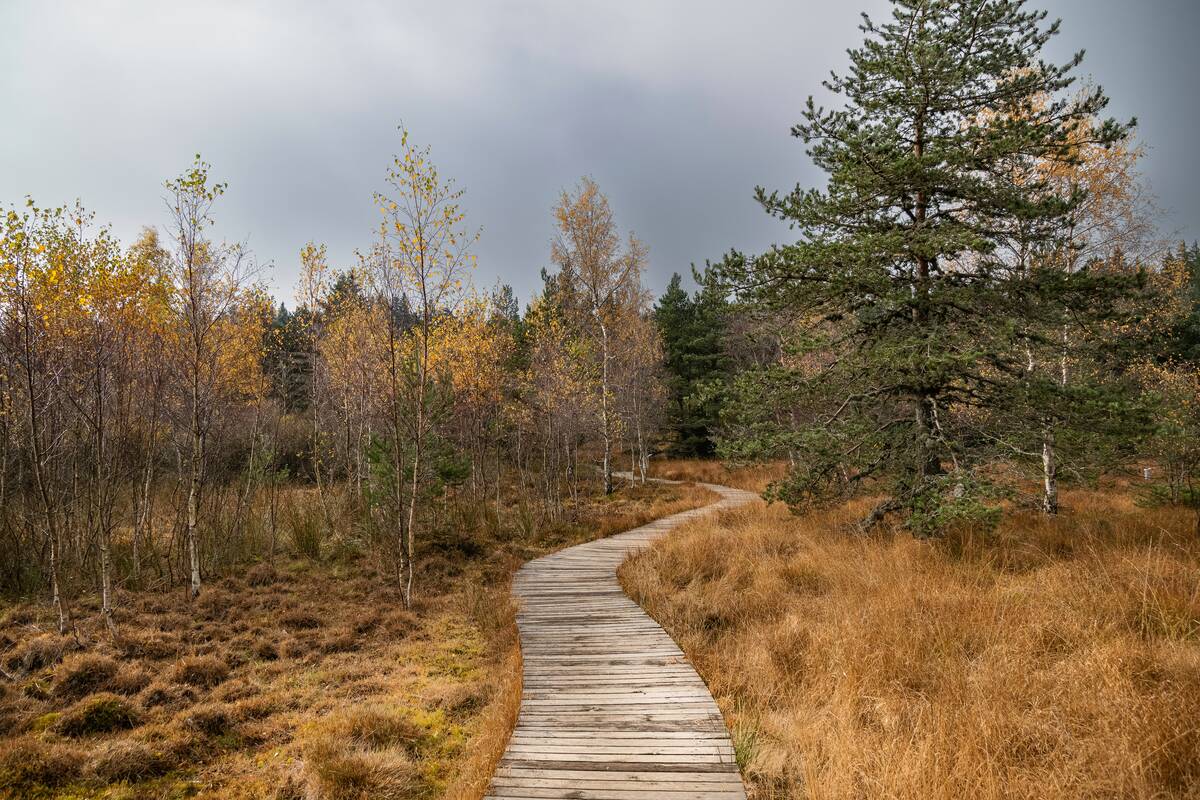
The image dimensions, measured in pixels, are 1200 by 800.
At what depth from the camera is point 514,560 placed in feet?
34.3

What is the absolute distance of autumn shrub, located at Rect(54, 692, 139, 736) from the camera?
15.3 ft

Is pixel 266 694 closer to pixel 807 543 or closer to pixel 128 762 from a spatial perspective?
pixel 128 762

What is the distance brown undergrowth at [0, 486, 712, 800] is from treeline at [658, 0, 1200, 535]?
480cm

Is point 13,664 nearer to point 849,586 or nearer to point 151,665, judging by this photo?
point 151,665

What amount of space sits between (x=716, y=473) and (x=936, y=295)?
20.1 metres

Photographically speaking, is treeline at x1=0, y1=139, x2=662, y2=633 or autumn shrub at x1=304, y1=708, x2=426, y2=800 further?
treeline at x1=0, y1=139, x2=662, y2=633

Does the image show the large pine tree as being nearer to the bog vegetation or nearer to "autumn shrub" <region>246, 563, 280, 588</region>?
the bog vegetation

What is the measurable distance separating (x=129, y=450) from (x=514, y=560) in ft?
26.3

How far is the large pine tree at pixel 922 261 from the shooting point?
6.54 metres

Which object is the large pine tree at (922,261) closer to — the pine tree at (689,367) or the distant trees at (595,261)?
the distant trees at (595,261)

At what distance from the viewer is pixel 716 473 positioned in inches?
1043

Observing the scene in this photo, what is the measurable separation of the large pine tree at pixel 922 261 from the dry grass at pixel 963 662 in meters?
1.18

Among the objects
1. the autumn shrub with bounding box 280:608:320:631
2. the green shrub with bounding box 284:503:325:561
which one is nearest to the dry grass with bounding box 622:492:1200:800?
the autumn shrub with bounding box 280:608:320:631

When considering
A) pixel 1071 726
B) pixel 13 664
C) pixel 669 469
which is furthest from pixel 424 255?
pixel 669 469
